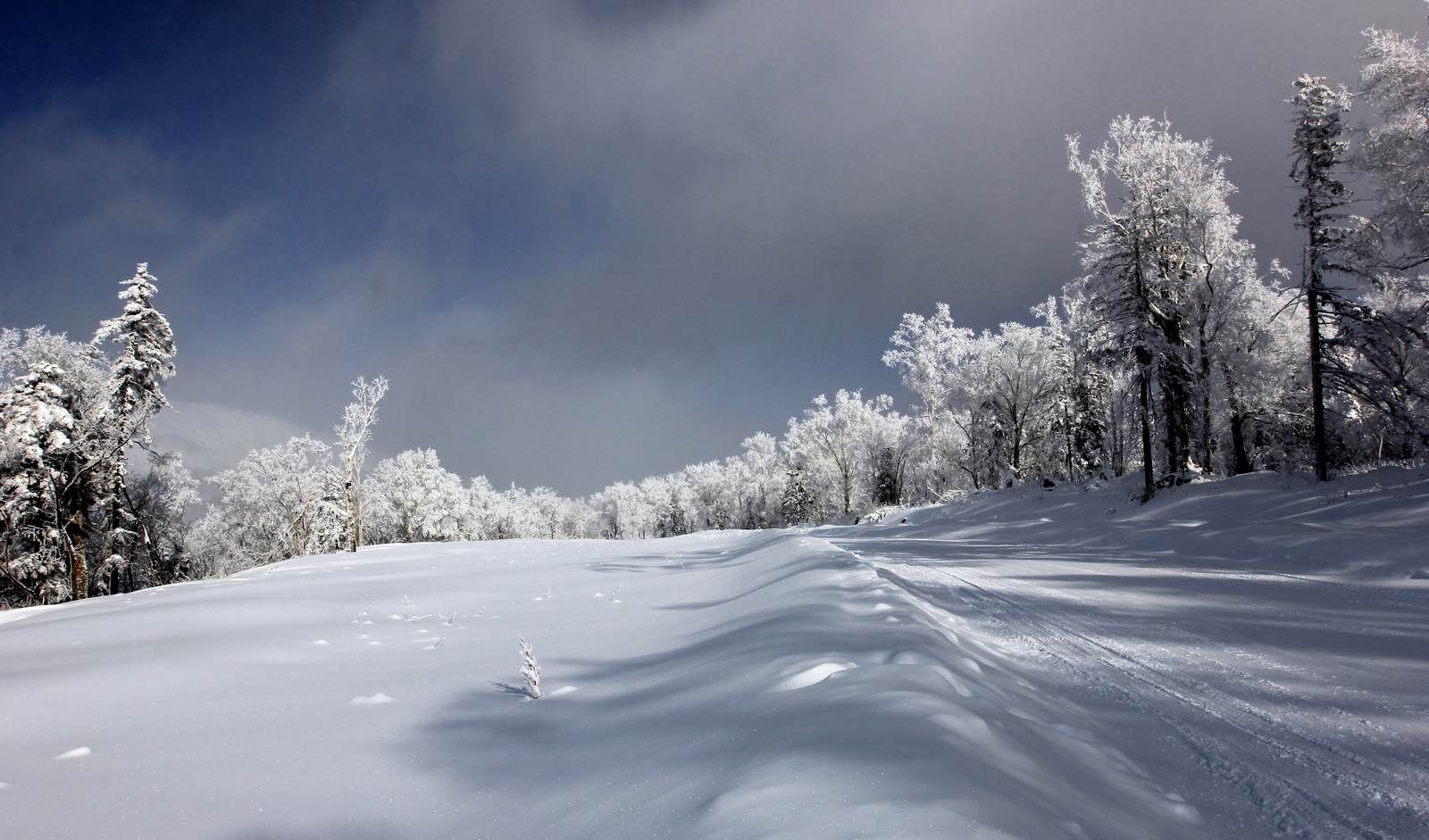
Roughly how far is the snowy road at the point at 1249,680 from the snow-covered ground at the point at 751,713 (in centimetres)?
2

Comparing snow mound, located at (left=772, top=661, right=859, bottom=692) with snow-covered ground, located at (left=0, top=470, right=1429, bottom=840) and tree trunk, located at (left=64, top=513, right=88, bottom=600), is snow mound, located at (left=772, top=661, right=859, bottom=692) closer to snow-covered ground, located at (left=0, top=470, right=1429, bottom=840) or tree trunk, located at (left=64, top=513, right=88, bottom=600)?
snow-covered ground, located at (left=0, top=470, right=1429, bottom=840)

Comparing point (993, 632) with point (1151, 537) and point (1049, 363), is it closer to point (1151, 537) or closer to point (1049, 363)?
point (1151, 537)

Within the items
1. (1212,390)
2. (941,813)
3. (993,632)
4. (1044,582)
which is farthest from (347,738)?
(1212,390)

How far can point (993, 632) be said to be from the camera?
5.88 m

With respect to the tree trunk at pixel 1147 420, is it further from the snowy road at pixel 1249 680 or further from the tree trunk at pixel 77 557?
the tree trunk at pixel 77 557

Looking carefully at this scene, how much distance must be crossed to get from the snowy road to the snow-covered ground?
25 millimetres

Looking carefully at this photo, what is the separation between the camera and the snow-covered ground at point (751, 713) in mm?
2273

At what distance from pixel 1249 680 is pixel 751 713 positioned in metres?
3.93

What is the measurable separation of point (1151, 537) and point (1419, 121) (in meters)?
10.6

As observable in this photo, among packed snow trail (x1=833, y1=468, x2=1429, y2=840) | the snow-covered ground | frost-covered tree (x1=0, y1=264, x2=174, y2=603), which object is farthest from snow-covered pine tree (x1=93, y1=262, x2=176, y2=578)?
packed snow trail (x1=833, y1=468, x2=1429, y2=840)

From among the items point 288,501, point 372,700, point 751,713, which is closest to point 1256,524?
point 751,713

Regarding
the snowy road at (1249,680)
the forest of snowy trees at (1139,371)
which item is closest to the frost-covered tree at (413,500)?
the forest of snowy trees at (1139,371)

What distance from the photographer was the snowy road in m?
2.80

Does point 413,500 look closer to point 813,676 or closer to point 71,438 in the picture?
point 71,438
